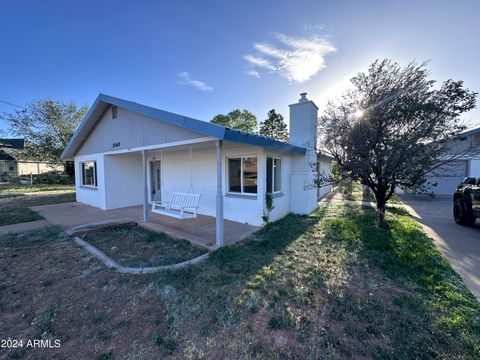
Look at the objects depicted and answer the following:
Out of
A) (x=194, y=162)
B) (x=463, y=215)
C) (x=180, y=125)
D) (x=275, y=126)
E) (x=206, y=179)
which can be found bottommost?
(x=463, y=215)

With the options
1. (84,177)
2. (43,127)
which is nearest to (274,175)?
(84,177)

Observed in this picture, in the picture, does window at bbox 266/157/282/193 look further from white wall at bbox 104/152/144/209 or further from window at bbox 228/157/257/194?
white wall at bbox 104/152/144/209

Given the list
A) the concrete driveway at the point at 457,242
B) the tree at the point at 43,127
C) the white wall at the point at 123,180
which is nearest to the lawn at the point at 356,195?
the concrete driveway at the point at 457,242

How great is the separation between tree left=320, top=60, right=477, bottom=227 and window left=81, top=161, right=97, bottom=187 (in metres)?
11.4

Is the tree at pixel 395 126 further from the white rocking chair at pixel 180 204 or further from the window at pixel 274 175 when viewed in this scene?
the white rocking chair at pixel 180 204

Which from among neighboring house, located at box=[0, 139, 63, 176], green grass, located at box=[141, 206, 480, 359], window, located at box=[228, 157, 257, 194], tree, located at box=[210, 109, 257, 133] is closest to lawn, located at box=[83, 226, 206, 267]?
green grass, located at box=[141, 206, 480, 359]

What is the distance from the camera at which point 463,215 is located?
7.32 metres

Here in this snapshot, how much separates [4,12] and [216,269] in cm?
1391

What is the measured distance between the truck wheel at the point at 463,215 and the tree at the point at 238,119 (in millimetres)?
27178

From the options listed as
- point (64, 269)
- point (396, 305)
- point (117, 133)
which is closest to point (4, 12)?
point (117, 133)

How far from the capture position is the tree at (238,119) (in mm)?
32406

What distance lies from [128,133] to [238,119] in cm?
2665

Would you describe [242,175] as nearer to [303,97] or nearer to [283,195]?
[283,195]

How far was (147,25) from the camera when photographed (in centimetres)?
841
